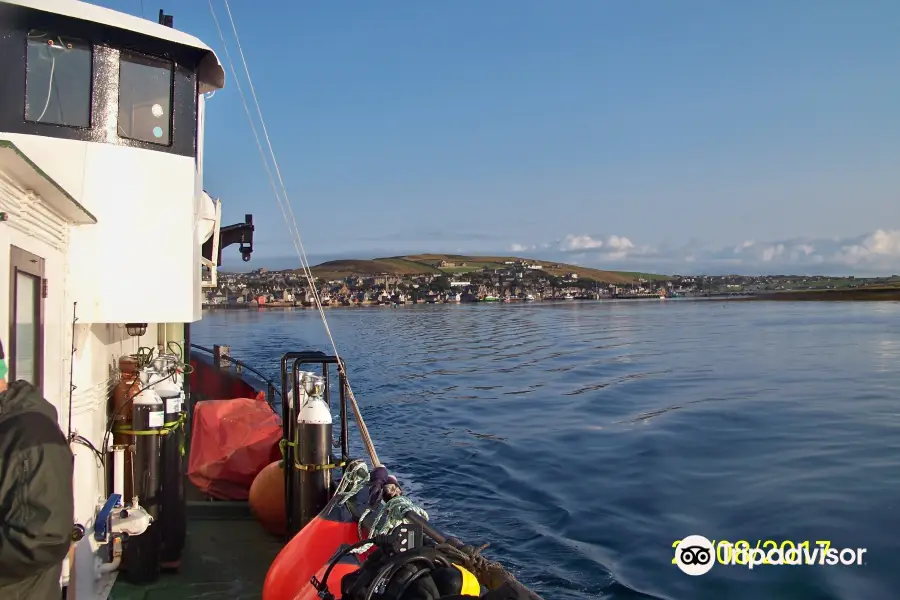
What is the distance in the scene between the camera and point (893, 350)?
1404 inches

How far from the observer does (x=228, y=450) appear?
8.26 m

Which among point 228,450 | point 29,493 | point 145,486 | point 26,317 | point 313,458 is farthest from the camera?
point 228,450

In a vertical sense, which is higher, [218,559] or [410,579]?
[410,579]

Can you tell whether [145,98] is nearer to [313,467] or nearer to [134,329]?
[134,329]

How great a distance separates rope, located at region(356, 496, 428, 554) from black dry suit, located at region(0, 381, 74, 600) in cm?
199

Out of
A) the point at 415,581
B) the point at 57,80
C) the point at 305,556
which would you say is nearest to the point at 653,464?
the point at 305,556

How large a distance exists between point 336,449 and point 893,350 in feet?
102

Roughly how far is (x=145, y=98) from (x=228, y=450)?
13.1 ft

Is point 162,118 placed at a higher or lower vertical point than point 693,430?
higher

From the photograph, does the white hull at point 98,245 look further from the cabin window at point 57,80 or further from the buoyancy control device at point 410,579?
the buoyancy control device at point 410,579

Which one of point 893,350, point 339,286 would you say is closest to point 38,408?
point 893,350

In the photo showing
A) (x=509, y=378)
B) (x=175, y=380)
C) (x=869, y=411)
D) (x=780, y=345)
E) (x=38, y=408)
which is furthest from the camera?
(x=780, y=345)

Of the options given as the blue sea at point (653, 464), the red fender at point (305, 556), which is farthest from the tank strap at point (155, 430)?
the blue sea at point (653, 464)

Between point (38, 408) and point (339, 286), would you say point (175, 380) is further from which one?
point (339, 286)
